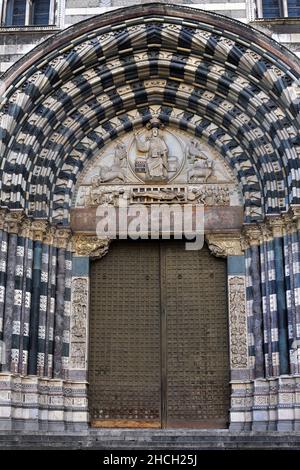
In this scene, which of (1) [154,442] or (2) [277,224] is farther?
(2) [277,224]

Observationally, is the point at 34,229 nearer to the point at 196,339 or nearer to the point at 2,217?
the point at 2,217

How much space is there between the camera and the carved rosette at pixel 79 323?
507 inches

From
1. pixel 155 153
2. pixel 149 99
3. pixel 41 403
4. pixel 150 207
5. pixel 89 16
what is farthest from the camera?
pixel 149 99

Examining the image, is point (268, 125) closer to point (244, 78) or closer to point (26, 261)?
point (244, 78)

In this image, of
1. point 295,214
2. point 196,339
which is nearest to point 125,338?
point 196,339

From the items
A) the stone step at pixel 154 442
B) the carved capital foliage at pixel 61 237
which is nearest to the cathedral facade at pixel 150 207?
the carved capital foliage at pixel 61 237

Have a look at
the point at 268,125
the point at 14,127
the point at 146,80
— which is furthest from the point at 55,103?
the point at 268,125

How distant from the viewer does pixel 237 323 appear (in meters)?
13.0

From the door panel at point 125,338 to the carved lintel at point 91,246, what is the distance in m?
0.24

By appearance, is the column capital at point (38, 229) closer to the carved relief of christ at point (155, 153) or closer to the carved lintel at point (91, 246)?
the carved lintel at point (91, 246)

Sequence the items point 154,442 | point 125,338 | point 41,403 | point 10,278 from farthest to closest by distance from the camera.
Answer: point 125,338
point 10,278
point 41,403
point 154,442

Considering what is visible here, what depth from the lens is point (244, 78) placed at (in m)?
13.2

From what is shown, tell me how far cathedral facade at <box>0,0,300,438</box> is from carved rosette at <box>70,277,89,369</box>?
0.11 ft

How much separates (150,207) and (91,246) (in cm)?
129
